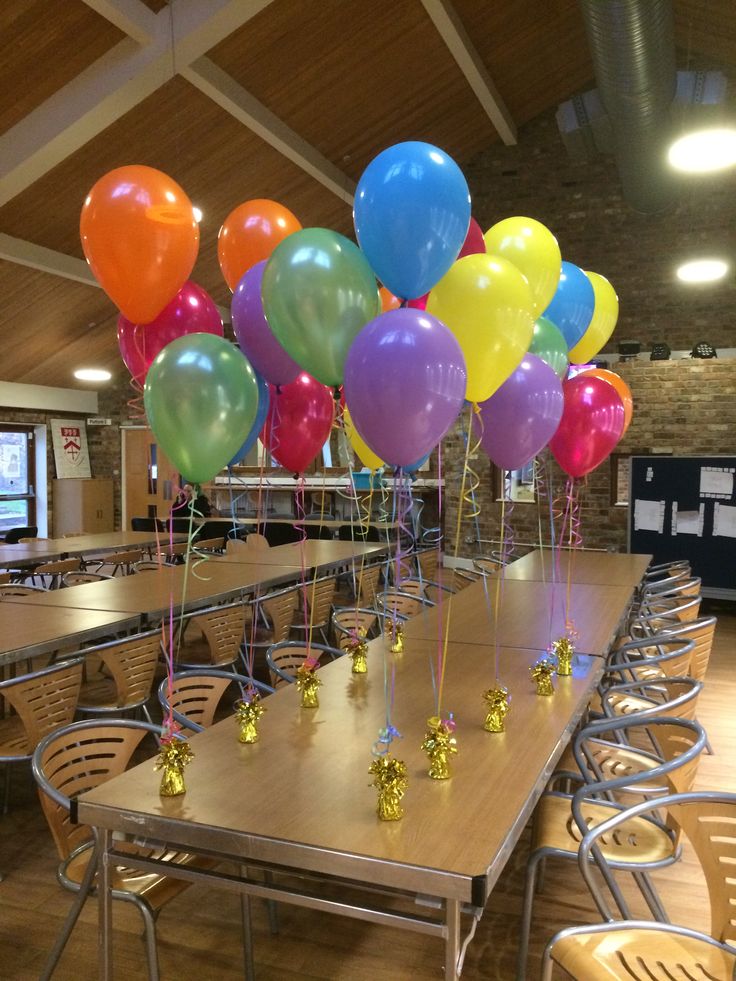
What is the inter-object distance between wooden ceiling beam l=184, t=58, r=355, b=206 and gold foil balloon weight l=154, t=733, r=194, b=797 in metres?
5.40

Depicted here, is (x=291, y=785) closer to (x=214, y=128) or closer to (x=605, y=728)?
(x=605, y=728)

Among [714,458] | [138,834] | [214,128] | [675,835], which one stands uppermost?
[214,128]

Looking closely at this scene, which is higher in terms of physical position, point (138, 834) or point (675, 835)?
point (138, 834)

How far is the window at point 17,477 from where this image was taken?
39.3 feet

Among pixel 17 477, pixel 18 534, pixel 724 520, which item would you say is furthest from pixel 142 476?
pixel 724 520

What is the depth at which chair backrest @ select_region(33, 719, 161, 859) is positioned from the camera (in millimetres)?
2115

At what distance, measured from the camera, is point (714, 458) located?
A: 8164mm

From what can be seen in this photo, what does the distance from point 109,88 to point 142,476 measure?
27.4ft

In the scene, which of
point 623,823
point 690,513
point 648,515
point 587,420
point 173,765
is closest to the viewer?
point 173,765

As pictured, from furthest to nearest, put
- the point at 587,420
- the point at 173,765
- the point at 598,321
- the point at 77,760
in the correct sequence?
the point at 598,321
the point at 587,420
the point at 77,760
the point at 173,765

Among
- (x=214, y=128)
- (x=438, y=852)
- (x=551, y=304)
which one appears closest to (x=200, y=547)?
(x=214, y=128)

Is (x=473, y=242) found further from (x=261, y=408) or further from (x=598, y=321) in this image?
(x=598, y=321)

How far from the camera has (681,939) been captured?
1812 mm

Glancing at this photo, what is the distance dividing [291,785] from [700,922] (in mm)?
1729
